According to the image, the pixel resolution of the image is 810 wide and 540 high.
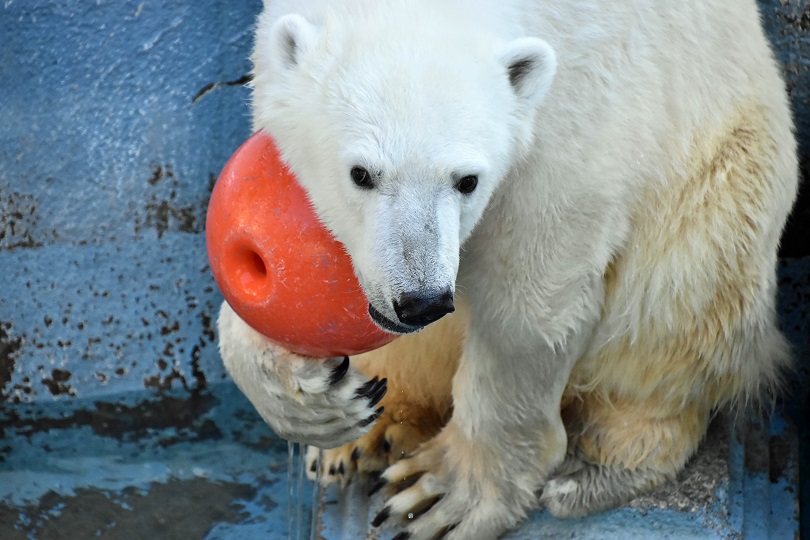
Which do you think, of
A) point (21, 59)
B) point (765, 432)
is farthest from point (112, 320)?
point (765, 432)

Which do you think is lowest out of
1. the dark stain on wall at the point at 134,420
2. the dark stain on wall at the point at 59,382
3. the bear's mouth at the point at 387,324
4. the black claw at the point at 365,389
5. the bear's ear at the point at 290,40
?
the dark stain on wall at the point at 134,420

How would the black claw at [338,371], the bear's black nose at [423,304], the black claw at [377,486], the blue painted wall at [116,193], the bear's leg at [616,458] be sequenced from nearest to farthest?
the bear's black nose at [423,304]
the black claw at [338,371]
the bear's leg at [616,458]
the black claw at [377,486]
the blue painted wall at [116,193]

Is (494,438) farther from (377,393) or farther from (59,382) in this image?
(59,382)

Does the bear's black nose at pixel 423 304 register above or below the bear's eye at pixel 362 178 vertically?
below

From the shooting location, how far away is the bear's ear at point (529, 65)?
1905mm

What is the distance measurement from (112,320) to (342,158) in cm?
193

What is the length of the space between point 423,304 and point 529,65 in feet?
1.60

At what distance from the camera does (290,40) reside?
1.92 meters

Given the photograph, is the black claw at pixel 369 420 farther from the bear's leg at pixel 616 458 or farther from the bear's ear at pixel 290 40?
the bear's ear at pixel 290 40

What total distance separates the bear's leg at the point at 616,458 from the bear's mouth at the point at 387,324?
1064 mm

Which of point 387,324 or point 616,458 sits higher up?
point 387,324

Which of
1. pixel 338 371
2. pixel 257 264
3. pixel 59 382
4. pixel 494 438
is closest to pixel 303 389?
pixel 338 371

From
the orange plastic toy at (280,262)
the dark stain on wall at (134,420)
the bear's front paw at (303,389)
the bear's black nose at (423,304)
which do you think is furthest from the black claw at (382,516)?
the bear's black nose at (423,304)

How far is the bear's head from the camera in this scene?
179cm
